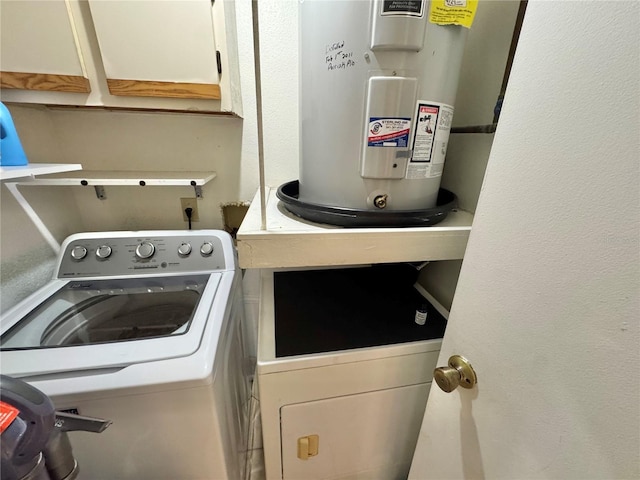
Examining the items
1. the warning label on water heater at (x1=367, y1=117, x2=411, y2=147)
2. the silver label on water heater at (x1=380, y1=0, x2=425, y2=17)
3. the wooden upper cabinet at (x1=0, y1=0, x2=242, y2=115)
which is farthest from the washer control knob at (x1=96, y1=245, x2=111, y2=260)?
the silver label on water heater at (x1=380, y1=0, x2=425, y2=17)

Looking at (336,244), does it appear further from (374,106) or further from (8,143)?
(8,143)

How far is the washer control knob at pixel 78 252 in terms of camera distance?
3.78 ft

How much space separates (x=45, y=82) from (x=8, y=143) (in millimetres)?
240

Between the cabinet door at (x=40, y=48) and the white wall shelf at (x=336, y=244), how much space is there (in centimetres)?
84

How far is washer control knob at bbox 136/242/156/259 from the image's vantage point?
1.18m

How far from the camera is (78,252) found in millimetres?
1162

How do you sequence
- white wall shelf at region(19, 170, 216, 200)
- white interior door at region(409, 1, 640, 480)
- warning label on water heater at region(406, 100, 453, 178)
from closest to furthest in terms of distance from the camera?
white interior door at region(409, 1, 640, 480)
warning label on water heater at region(406, 100, 453, 178)
white wall shelf at region(19, 170, 216, 200)

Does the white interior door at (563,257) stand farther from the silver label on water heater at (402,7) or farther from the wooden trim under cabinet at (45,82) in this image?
the wooden trim under cabinet at (45,82)

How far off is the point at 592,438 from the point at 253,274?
4.84ft

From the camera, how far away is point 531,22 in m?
0.47

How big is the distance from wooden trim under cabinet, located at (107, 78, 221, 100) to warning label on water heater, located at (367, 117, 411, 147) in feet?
2.14

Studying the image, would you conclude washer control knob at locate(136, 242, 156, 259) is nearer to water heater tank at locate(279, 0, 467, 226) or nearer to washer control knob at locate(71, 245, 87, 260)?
washer control knob at locate(71, 245, 87, 260)

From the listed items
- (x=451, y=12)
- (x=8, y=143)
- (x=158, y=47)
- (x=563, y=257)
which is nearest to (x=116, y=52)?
(x=158, y=47)

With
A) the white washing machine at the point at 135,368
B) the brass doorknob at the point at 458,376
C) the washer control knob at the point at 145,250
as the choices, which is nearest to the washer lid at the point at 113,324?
the white washing machine at the point at 135,368
